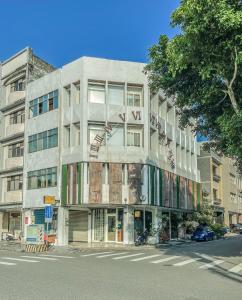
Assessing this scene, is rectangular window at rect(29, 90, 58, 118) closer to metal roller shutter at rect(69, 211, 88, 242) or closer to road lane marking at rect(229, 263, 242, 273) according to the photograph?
metal roller shutter at rect(69, 211, 88, 242)

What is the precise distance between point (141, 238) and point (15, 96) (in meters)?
18.7

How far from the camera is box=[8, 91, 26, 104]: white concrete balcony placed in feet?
131

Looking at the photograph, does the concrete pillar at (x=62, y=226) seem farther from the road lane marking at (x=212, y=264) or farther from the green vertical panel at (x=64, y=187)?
the road lane marking at (x=212, y=264)

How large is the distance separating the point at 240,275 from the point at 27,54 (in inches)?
1204

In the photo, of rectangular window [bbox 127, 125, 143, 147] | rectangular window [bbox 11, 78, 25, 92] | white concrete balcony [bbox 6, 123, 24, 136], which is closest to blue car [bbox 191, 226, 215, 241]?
rectangular window [bbox 127, 125, 143, 147]

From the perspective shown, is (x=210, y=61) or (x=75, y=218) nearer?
Result: (x=210, y=61)

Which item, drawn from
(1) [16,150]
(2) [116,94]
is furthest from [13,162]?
(2) [116,94]

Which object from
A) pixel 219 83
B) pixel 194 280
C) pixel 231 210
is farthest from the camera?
pixel 231 210

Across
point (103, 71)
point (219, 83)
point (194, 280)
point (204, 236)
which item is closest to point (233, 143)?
point (219, 83)

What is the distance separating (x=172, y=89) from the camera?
20.9 m

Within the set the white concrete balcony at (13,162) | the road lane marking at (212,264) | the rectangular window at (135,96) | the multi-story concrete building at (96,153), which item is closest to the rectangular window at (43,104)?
the multi-story concrete building at (96,153)

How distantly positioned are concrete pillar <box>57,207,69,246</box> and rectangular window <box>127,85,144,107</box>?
10553 mm

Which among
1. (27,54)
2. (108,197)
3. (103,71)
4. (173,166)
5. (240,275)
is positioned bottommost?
(240,275)

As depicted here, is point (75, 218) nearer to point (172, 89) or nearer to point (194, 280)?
point (172, 89)
